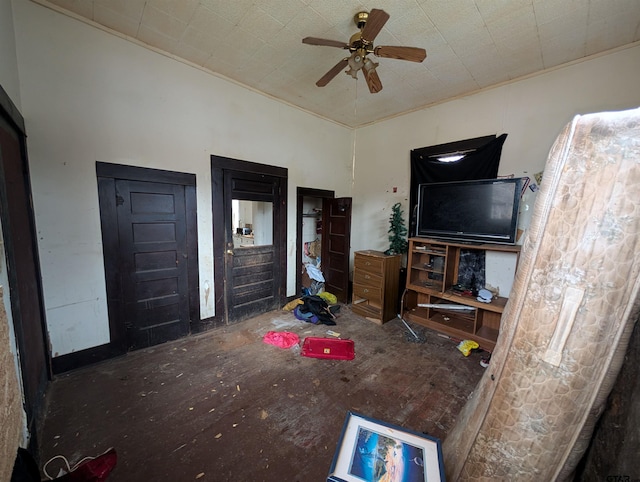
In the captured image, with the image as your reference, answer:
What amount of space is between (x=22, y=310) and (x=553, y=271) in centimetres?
291

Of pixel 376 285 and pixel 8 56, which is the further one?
pixel 376 285

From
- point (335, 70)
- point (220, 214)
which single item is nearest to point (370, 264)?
point (220, 214)

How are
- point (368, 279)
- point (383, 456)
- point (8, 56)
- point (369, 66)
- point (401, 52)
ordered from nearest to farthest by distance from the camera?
point (383, 456) → point (8, 56) → point (401, 52) → point (369, 66) → point (368, 279)

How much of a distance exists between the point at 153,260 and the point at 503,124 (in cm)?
433

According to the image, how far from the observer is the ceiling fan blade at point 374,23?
158cm

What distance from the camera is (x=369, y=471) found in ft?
2.90

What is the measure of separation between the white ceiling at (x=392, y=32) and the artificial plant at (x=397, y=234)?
168 centimetres

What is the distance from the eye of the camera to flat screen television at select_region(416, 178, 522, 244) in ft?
8.59

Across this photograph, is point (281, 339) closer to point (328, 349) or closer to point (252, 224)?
point (328, 349)

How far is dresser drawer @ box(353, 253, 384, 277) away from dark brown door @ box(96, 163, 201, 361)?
7.23 ft

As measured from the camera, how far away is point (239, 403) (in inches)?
73.1

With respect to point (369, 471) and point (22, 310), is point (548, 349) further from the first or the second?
point (22, 310)

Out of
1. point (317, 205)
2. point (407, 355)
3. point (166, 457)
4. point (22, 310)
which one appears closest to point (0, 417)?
point (166, 457)

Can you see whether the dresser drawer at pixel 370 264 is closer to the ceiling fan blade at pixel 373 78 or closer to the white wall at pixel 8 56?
the ceiling fan blade at pixel 373 78
